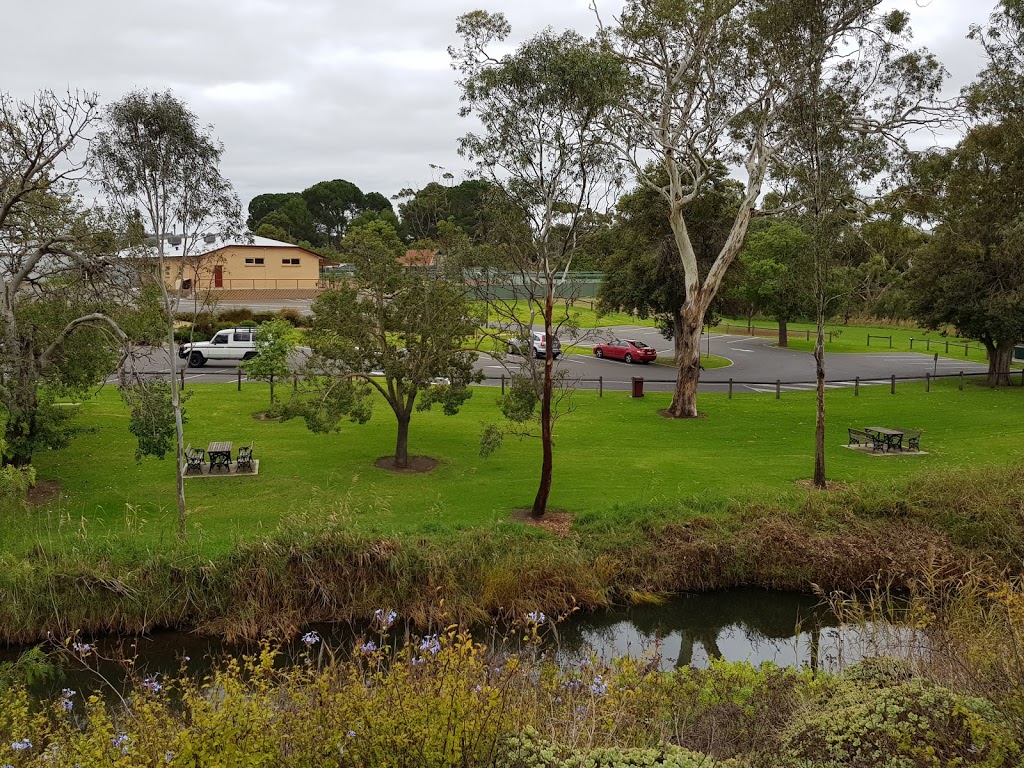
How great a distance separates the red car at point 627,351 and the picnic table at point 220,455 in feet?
80.0

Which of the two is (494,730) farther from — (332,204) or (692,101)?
(332,204)

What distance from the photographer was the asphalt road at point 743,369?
32938 mm

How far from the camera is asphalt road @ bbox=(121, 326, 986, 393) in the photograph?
3294 cm

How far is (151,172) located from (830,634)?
13.1m

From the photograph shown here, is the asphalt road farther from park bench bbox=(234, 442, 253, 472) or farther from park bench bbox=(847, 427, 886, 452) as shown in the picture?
park bench bbox=(234, 442, 253, 472)

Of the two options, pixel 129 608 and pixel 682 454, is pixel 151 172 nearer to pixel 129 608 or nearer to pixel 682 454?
pixel 129 608

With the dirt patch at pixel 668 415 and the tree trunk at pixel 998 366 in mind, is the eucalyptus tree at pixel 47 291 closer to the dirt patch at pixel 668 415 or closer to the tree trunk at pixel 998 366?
the dirt patch at pixel 668 415

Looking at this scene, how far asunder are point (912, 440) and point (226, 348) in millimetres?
26962

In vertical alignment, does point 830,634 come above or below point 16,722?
below

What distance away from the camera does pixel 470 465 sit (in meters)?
20.0

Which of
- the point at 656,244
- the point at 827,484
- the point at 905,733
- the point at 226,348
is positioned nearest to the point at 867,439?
the point at 827,484

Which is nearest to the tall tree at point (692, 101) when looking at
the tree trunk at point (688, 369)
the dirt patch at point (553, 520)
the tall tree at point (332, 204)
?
the tree trunk at point (688, 369)

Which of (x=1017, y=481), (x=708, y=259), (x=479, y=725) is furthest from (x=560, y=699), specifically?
(x=708, y=259)

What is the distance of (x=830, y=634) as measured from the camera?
1232 centimetres
